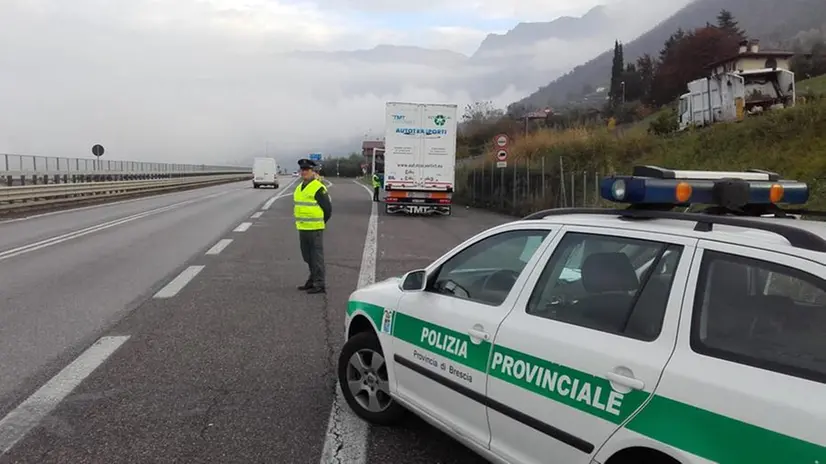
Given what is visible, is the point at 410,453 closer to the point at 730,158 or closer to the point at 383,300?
the point at 383,300

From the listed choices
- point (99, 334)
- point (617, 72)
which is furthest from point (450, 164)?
point (617, 72)

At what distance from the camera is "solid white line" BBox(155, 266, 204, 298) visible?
850 centimetres

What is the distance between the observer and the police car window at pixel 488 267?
3453 mm

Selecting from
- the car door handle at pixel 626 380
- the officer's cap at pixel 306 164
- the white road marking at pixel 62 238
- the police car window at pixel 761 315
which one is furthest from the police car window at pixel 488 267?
the white road marking at pixel 62 238

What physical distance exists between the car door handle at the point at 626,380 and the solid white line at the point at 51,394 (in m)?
3.45

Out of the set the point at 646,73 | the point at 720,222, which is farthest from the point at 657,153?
the point at 646,73

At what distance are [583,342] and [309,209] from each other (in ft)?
21.2

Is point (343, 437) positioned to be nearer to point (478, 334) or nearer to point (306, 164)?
point (478, 334)

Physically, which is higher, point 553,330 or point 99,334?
point 553,330

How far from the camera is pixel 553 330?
2.97 metres

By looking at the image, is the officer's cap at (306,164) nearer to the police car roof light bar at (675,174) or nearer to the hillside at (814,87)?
the police car roof light bar at (675,174)

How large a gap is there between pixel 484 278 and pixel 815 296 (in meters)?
1.83

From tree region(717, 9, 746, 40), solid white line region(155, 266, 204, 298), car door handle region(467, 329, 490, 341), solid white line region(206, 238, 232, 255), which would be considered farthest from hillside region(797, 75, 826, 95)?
tree region(717, 9, 746, 40)

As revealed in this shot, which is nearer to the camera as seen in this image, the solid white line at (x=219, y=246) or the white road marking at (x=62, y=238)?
the white road marking at (x=62, y=238)
